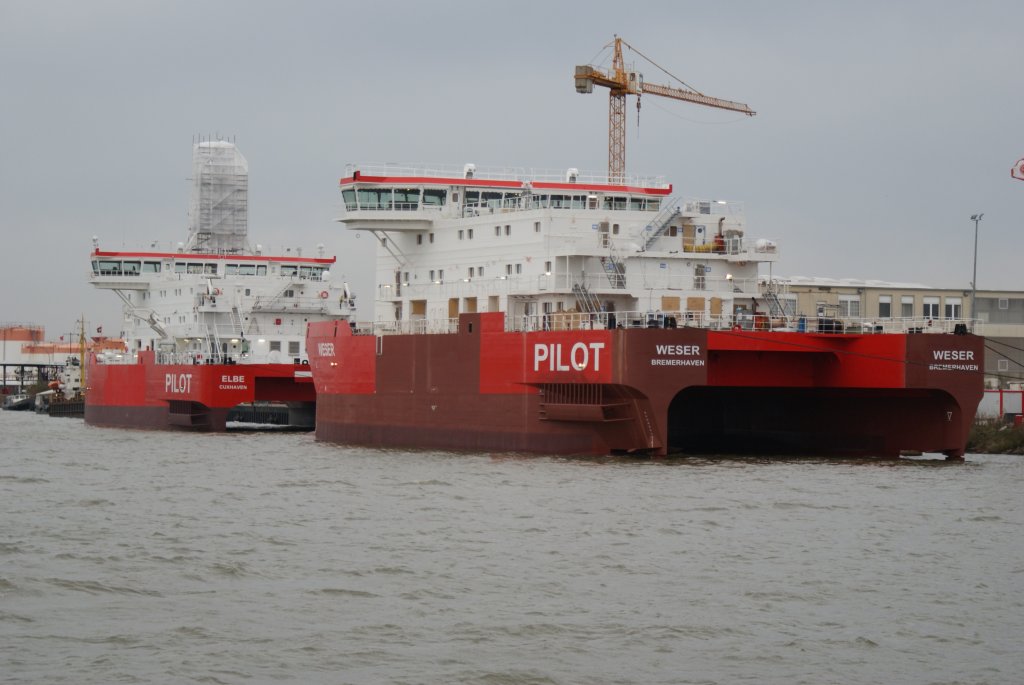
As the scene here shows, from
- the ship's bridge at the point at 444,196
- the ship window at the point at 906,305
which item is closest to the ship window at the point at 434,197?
the ship's bridge at the point at 444,196

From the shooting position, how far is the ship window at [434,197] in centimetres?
4006

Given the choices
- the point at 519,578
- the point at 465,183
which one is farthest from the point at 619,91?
the point at 519,578

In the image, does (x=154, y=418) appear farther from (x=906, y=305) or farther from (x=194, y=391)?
(x=906, y=305)

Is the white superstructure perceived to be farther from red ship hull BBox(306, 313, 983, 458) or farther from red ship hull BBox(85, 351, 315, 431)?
red ship hull BBox(306, 313, 983, 458)

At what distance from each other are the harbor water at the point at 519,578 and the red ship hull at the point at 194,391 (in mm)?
19352

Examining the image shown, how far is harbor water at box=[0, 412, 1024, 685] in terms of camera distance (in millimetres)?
13391

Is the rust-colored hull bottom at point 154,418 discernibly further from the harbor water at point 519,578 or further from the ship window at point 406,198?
the harbor water at point 519,578

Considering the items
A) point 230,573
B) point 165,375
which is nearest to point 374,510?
point 230,573

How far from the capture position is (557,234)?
115 ft

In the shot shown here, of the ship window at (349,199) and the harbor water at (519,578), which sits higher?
the ship window at (349,199)

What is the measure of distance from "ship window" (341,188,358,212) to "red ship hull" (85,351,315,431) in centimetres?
833

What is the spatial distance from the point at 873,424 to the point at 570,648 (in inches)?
802

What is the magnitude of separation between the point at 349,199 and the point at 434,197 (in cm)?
221

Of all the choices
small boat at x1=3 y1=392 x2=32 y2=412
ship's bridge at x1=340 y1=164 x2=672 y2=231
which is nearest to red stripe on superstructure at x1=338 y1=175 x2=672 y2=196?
ship's bridge at x1=340 y1=164 x2=672 y2=231
